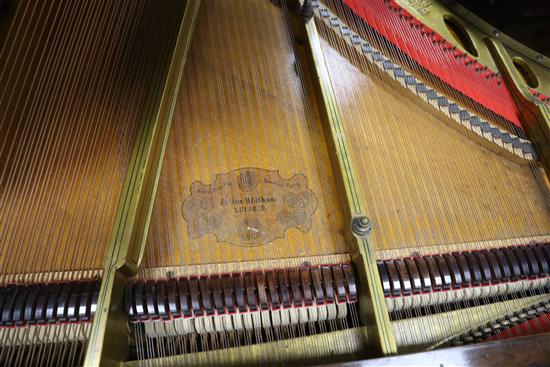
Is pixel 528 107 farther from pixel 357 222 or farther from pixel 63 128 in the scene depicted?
pixel 63 128

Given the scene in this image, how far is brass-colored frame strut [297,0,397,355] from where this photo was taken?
142 centimetres

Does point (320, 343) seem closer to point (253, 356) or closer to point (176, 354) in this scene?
point (253, 356)

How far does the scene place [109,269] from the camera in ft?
4.50

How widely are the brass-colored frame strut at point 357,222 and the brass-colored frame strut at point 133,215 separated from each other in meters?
0.75

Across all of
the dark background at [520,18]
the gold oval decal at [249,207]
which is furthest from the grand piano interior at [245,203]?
the dark background at [520,18]

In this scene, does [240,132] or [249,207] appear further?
[240,132]

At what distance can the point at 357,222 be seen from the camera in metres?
1.57

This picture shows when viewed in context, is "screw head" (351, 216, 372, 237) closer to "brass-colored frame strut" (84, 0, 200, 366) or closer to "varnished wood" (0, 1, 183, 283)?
"brass-colored frame strut" (84, 0, 200, 366)

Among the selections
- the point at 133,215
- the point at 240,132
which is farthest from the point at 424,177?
the point at 133,215

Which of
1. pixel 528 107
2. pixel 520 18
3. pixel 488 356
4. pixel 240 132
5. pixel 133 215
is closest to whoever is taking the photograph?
pixel 488 356

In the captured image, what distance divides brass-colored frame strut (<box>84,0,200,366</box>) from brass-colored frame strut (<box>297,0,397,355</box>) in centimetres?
75

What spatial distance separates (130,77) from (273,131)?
768 mm

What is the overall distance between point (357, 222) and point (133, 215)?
91 centimetres

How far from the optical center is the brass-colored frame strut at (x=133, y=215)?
4.25ft
